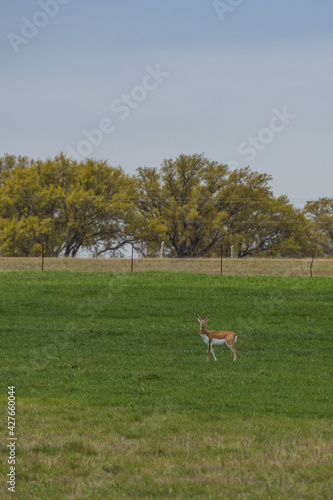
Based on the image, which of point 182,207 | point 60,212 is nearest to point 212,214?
point 182,207

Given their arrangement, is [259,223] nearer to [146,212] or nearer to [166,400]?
[146,212]

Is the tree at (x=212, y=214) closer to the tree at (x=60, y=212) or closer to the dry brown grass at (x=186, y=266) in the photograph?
the tree at (x=60, y=212)

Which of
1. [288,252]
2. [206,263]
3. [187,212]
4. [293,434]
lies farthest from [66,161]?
[293,434]

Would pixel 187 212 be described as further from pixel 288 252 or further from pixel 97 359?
pixel 97 359

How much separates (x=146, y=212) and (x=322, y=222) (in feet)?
79.8

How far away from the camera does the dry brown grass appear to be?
4197cm

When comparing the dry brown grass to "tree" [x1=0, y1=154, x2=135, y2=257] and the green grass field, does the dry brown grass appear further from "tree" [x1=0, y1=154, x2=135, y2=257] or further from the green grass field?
"tree" [x1=0, y1=154, x2=135, y2=257]

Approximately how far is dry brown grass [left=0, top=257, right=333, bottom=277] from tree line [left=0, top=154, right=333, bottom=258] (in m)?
25.7

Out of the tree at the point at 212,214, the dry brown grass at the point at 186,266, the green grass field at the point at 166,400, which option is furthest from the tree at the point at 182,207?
the green grass field at the point at 166,400

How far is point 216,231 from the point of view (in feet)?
265

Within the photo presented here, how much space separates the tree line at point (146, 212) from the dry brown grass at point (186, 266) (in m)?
25.7

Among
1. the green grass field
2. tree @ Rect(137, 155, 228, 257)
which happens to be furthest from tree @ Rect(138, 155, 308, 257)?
the green grass field

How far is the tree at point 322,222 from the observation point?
88062 mm

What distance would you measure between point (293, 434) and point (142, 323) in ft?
41.9
